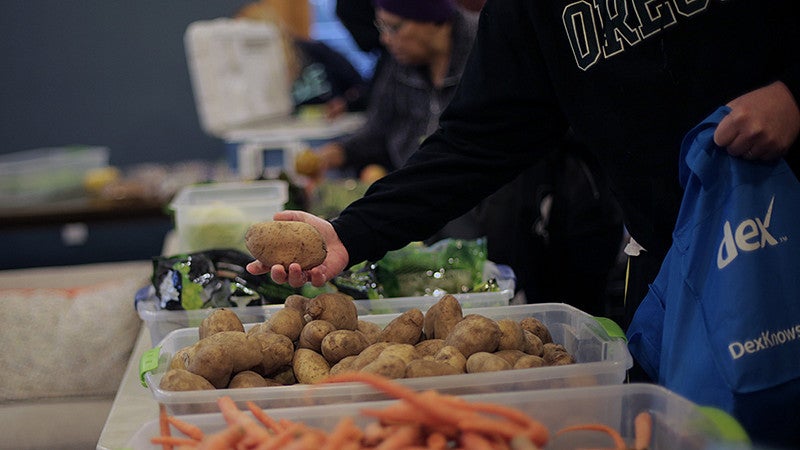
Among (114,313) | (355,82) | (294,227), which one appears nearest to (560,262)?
(114,313)

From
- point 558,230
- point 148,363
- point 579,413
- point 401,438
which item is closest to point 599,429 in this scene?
point 579,413

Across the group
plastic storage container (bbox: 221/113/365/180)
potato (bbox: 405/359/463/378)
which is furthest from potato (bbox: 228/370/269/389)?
plastic storage container (bbox: 221/113/365/180)

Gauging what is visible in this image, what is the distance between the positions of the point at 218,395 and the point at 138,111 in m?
5.09

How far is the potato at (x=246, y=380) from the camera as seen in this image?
111 cm

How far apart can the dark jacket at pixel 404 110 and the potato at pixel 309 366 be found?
5.12ft

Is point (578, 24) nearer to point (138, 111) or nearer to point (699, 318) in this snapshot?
point (699, 318)

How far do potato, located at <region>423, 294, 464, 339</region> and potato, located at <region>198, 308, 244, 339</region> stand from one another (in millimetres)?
292

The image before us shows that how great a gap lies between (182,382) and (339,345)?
0.75ft

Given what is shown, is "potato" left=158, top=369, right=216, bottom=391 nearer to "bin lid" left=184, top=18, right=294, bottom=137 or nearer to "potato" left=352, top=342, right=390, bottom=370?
"potato" left=352, top=342, right=390, bottom=370

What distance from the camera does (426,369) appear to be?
41.3 inches

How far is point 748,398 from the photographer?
100 cm

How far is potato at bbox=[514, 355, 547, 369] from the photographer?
1.10 m

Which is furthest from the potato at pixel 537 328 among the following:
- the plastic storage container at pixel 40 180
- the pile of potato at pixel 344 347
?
the plastic storage container at pixel 40 180

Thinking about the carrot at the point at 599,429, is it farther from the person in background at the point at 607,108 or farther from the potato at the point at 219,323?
the potato at the point at 219,323
